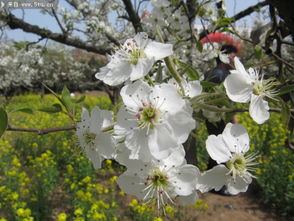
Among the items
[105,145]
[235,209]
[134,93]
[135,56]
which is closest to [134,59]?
[135,56]

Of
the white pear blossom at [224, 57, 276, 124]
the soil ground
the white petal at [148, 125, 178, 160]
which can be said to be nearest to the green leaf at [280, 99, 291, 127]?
the white pear blossom at [224, 57, 276, 124]

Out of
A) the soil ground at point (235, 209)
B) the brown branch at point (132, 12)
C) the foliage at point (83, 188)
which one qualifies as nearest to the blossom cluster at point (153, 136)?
the foliage at point (83, 188)

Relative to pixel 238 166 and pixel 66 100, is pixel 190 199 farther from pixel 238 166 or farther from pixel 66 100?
pixel 66 100

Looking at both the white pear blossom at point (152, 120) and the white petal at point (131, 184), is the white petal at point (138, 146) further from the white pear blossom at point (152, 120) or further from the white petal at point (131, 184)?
the white petal at point (131, 184)

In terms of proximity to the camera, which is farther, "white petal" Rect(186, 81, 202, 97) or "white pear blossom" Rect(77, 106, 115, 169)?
"white petal" Rect(186, 81, 202, 97)

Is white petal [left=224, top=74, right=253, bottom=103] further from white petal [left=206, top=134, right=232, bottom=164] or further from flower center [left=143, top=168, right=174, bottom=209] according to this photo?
flower center [left=143, top=168, right=174, bottom=209]
